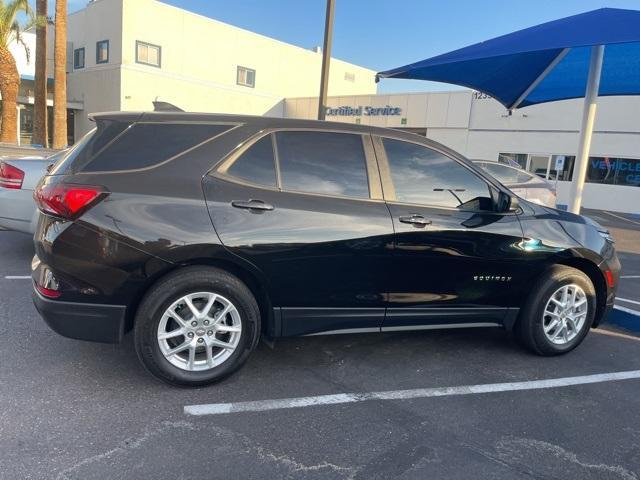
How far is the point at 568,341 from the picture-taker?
4.20 m

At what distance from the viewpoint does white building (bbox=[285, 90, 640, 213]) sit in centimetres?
1927

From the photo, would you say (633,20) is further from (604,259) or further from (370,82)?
(370,82)

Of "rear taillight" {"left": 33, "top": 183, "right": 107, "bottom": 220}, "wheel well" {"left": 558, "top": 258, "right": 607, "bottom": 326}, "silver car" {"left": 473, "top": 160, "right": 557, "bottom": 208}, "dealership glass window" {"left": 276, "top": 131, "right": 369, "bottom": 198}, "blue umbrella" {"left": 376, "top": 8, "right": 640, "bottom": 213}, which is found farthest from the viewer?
"silver car" {"left": 473, "top": 160, "right": 557, "bottom": 208}

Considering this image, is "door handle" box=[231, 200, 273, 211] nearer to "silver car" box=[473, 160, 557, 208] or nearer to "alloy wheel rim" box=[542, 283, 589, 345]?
"alloy wheel rim" box=[542, 283, 589, 345]

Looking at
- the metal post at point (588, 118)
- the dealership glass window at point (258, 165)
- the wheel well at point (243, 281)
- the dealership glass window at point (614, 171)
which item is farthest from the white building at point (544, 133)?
the wheel well at point (243, 281)

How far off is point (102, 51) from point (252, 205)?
90.6ft

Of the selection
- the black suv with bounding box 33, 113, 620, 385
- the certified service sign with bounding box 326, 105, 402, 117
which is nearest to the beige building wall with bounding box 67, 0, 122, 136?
the certified service sign with bounding box 326, 105, 402, 117

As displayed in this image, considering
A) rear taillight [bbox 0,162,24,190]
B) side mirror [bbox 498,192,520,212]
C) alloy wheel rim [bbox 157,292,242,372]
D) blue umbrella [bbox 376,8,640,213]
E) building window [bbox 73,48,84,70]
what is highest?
building window [bbox 73,48,84,70]

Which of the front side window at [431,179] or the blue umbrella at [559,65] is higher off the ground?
the blue umbrella at [559,65]

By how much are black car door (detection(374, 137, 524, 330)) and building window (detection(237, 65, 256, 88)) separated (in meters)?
29.0

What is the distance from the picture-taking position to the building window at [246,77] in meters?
30.7

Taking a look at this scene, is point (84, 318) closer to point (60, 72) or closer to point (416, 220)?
point (416, 220)

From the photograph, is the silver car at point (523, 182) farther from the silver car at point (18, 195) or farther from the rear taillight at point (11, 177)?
the rear taillight at point (11, 177)

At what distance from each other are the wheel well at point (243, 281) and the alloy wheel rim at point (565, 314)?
7.46ft
